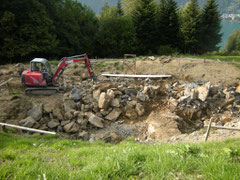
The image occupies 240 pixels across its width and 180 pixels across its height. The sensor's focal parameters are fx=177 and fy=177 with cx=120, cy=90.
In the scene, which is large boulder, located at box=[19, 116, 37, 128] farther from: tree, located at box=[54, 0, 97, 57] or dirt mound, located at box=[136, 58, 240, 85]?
tree, located at box=[54, 0, 97, 57]

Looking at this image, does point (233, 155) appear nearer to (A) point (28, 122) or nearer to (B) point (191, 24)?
(A) point (28, 122)

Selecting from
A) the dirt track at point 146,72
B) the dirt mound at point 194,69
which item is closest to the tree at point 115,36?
the dirt track at point 146,72

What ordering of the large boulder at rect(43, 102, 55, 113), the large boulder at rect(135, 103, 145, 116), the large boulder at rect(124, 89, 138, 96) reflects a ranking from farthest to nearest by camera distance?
the large boulder at rect(124, 89, 138, 96)
the large boulder at rect(135, 103, 145, 116)
the large boulder at rect(43, 102, 55, 113)

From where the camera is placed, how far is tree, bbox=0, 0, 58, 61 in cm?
2130

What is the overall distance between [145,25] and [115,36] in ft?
18.9

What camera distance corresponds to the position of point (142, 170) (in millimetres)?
3121

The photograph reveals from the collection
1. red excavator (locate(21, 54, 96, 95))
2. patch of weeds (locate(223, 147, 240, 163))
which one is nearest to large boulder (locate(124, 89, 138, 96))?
red excavator (locate(21, 54, 96, 95))

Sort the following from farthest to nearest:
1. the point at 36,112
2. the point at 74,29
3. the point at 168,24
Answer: the point at 168,24
the point at 74,29
the point at 36,112

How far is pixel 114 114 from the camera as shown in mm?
10328

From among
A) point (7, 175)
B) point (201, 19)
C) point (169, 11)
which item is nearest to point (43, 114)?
point (7, 175)

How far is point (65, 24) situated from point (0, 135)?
87.6 feet

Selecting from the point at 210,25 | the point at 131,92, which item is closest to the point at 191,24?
the point at 210,25

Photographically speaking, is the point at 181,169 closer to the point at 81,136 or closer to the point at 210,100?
the point at 81,136

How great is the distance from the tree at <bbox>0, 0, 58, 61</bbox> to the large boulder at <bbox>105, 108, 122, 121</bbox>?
18041 mm
